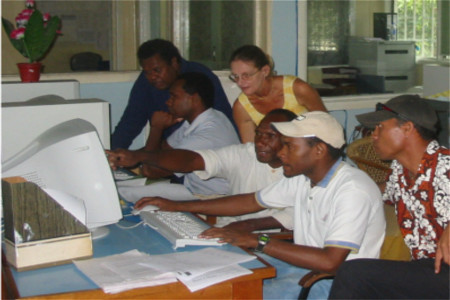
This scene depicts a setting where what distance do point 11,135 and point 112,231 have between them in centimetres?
52

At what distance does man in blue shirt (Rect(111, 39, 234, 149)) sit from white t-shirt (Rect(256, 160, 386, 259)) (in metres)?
1.33

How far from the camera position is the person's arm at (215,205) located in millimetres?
2385

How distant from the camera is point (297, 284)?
6.82 feet

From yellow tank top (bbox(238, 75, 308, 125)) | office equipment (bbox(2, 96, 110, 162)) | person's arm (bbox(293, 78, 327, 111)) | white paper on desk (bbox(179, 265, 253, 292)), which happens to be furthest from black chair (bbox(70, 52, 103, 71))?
white paper on desk (bbox(179, 265, 253, 292))

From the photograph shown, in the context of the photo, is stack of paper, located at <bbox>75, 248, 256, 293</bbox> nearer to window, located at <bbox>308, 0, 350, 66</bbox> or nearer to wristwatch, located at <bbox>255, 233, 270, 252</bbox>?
wristwatch, located at <bbox>255, 233, 270, 252</bbox>

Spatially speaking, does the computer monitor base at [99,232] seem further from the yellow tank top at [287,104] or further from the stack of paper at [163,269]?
the yellow tank top at [287,104]

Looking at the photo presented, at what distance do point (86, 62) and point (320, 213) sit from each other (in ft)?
12.7

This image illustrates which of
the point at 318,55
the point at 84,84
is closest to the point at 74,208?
the point at 84,84

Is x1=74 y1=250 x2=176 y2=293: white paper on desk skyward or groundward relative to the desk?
skyward

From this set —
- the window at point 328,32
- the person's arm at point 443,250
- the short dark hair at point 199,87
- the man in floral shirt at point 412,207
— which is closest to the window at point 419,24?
the window at point 328,32

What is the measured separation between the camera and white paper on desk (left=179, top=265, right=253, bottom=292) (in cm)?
161

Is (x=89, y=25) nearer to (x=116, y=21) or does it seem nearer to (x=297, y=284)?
(x=116, y=21)

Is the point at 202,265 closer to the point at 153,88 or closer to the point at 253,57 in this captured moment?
the point at 253,57

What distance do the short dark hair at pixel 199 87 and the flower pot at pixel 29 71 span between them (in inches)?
37.5
